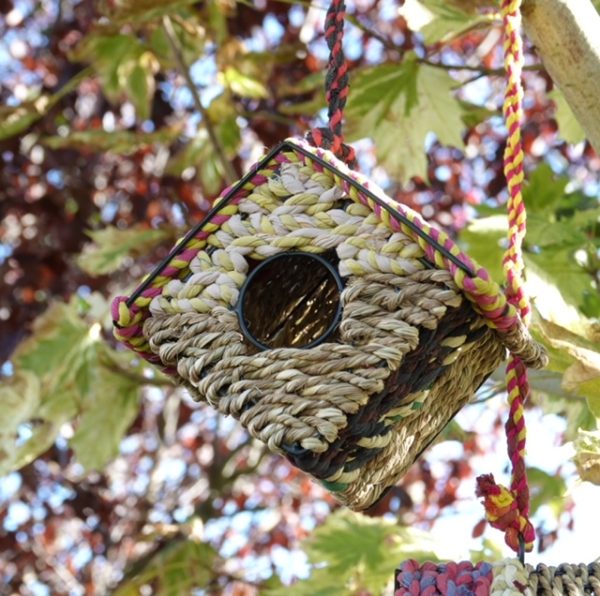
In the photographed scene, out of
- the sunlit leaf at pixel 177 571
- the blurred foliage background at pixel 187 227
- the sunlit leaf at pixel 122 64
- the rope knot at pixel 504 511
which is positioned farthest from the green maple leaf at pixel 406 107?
the sunlit leaf at pixel 177 571

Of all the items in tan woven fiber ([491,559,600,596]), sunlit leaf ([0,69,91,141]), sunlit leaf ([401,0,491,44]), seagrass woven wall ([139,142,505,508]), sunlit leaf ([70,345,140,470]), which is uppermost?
sunlit leaf ([401,0,491,44])

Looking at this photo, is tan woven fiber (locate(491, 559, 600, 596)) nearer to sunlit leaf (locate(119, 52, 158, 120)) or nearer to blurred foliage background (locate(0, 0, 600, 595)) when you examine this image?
blurred foliage background (locate(0, 0, 600, 595))

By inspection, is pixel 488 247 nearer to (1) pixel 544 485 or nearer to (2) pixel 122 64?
(1) pixel 544 485

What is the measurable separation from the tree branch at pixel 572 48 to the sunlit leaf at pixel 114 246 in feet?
4.43

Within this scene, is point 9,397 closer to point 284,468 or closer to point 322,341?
point 322,341

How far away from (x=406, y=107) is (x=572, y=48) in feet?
2.24

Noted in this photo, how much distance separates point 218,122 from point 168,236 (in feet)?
1.06

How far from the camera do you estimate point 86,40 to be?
2582 millimetres

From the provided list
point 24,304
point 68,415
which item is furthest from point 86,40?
point 24,304

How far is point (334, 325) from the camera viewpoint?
1.02m

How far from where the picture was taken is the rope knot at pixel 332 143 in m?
1.13

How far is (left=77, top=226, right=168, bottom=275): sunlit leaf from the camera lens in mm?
2447

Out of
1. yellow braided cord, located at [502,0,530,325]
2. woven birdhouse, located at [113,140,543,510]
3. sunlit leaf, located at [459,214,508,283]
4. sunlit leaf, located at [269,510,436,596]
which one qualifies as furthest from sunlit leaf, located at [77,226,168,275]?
yellow braided cord, located at [502,0,530,325]

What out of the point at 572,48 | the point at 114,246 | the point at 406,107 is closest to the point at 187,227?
the point at 114,246
